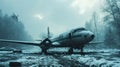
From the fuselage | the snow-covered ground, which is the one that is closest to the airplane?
the fuselage

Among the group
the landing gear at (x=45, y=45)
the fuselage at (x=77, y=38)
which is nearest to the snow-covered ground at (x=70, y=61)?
the fuselage at (x=77, y=38)

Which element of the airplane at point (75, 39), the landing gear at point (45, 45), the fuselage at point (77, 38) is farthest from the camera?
the landing gear at point (45, 45)

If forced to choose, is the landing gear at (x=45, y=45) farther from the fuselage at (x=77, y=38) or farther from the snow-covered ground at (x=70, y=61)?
the snow-covered ground at (x=70, y=61)

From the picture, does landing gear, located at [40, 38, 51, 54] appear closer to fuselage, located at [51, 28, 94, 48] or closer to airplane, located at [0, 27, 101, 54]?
airplane, located at [0, 27, 101, 54]

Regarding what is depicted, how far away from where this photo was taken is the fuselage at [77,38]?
1058 inches

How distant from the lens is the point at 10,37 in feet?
335

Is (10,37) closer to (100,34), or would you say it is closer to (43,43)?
(100,34)

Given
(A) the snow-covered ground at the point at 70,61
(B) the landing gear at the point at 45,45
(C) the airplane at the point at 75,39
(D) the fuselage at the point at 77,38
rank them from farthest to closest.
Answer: (B) the landing gear at the point at 45,45, (C) the airplane at the point at 75,39, (D) the fuselage at the point at 77,38, (A) the snow-covered ground at the point at 70,61

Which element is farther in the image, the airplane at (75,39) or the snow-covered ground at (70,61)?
the airplane at (75,39)

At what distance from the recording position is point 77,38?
2848cm

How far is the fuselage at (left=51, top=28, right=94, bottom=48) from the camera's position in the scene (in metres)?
26.9

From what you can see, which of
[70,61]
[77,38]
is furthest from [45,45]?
[70,61]

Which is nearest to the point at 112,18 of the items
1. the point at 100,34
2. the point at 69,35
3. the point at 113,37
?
the point at 113,37

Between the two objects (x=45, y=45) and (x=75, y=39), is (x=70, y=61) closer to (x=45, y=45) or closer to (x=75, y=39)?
(x=75, y=39)
